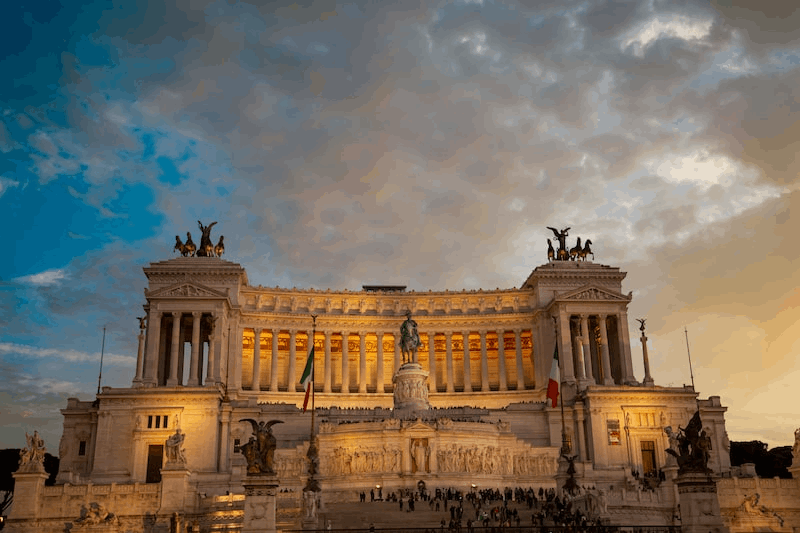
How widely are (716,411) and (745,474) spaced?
1112cm

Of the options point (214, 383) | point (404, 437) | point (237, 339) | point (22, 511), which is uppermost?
point (237, 339)

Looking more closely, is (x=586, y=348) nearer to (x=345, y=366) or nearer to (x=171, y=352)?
(x=345, y=366)

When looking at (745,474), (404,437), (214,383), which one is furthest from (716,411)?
(214,383)

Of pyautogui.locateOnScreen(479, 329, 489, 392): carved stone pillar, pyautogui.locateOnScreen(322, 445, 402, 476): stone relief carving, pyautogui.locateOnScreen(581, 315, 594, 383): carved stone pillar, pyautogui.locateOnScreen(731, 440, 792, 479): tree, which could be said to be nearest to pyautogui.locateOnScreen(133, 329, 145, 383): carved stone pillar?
pyautogui.locateOnScreen(322, 445, 402, 476): stone relief carving

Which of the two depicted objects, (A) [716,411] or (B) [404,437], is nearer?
(B) [404,437]

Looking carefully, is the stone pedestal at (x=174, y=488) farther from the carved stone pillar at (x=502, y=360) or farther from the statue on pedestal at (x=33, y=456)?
the carved stone pillar at (x=502, y=360)

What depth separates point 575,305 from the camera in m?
97.4

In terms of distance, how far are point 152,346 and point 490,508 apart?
50297 millimetres

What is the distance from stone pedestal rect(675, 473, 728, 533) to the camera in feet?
132

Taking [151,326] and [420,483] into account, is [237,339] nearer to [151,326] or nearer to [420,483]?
[151,326]

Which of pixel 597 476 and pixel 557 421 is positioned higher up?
pixel 557 421

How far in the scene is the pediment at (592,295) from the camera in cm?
9706

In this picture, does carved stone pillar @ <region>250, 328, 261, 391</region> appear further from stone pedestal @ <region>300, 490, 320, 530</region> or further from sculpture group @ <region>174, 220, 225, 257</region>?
stone pedestal @ <region>300, 490, 320, 530</region>

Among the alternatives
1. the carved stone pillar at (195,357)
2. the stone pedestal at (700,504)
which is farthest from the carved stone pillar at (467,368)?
the stone pedestal at (700,504)
